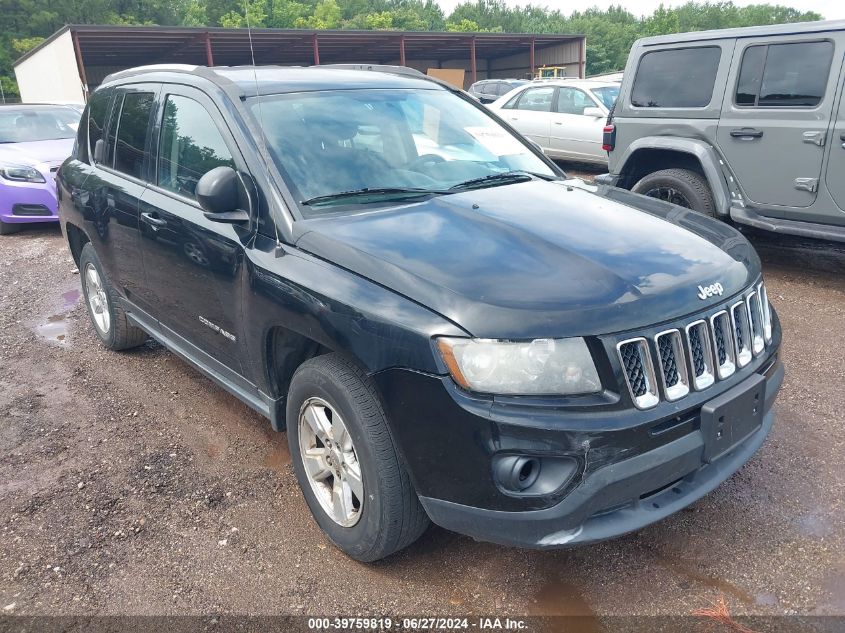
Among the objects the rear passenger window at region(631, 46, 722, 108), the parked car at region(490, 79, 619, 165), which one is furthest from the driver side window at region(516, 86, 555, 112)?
the rear passenger window at region(631, 46, 722, 108)

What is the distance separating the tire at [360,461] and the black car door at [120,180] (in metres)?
1.80

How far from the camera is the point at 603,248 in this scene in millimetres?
2541

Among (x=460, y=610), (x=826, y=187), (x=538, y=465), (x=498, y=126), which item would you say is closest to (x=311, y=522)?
(x=460, y=610)

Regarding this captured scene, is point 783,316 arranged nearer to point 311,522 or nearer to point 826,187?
point 826,187

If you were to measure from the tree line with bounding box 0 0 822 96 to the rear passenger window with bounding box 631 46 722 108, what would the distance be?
28527 millimetres

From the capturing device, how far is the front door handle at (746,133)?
223 inches

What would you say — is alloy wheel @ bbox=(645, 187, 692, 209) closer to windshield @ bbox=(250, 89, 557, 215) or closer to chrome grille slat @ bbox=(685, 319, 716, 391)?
windshield @ bbox=(250, 89, 557, 215)

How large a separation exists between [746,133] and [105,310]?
534cm

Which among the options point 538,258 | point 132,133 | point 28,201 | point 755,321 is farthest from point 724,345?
point 28,201

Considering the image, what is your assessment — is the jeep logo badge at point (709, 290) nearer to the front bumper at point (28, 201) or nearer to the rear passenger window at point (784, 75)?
the rear passenger window at point (784, 75)

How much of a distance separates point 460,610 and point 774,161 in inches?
189

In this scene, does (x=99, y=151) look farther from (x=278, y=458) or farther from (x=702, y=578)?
(x=702, y=578)

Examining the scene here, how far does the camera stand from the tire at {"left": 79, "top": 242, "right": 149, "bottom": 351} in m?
4.70

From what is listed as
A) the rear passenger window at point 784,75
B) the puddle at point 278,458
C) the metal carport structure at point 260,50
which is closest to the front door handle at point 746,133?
the rear passenger window at point 784,75
